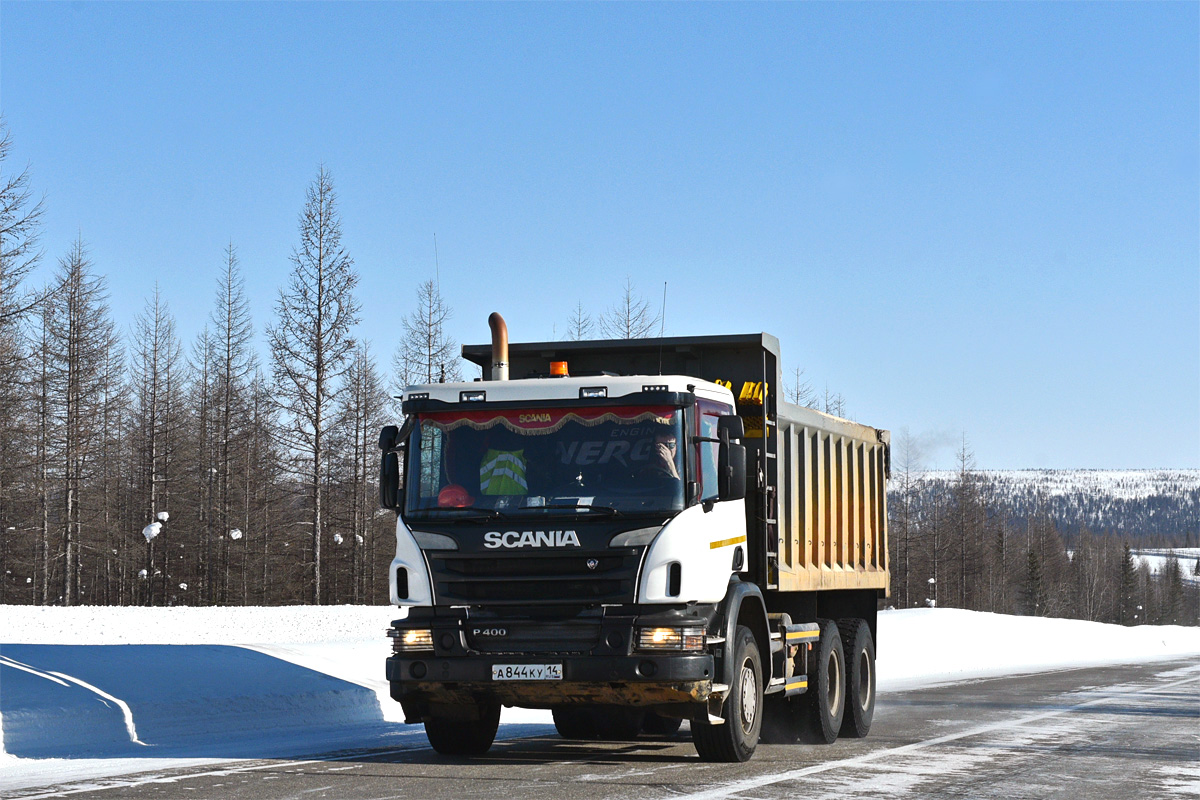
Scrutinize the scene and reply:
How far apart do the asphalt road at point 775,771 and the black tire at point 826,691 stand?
0.29m

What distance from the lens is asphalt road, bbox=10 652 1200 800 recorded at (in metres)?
8.58

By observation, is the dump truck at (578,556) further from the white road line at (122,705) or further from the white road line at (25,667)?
the white road line at (25,667)

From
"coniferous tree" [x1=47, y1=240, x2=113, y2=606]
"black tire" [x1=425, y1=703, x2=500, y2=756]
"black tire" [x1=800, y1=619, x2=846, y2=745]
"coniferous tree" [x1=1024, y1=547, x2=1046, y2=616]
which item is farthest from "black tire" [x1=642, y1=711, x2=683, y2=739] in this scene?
"coniferous tree" [x1=1024, y1=547, x2=1046, y2=616]

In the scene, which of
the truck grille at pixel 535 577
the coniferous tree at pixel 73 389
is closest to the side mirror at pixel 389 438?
the truck grille at pixel 535 577

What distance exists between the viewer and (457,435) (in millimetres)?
10086

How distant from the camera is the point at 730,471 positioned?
9.77 m

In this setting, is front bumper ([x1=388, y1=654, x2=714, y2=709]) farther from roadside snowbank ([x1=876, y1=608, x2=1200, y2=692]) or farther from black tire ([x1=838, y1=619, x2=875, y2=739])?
roadside snowbank ([x1=876, y1=608, x2=1200, y2=692])

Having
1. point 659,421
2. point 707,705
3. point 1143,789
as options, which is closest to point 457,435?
point 659,421

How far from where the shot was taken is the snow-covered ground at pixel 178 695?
11539mm

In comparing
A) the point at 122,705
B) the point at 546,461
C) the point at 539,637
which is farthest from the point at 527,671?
the point at 122,705

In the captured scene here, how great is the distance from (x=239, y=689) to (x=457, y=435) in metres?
6.66

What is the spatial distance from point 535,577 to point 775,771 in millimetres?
2370

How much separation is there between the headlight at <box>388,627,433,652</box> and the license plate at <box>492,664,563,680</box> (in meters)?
0.57

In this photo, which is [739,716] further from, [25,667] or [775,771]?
[25,667]
